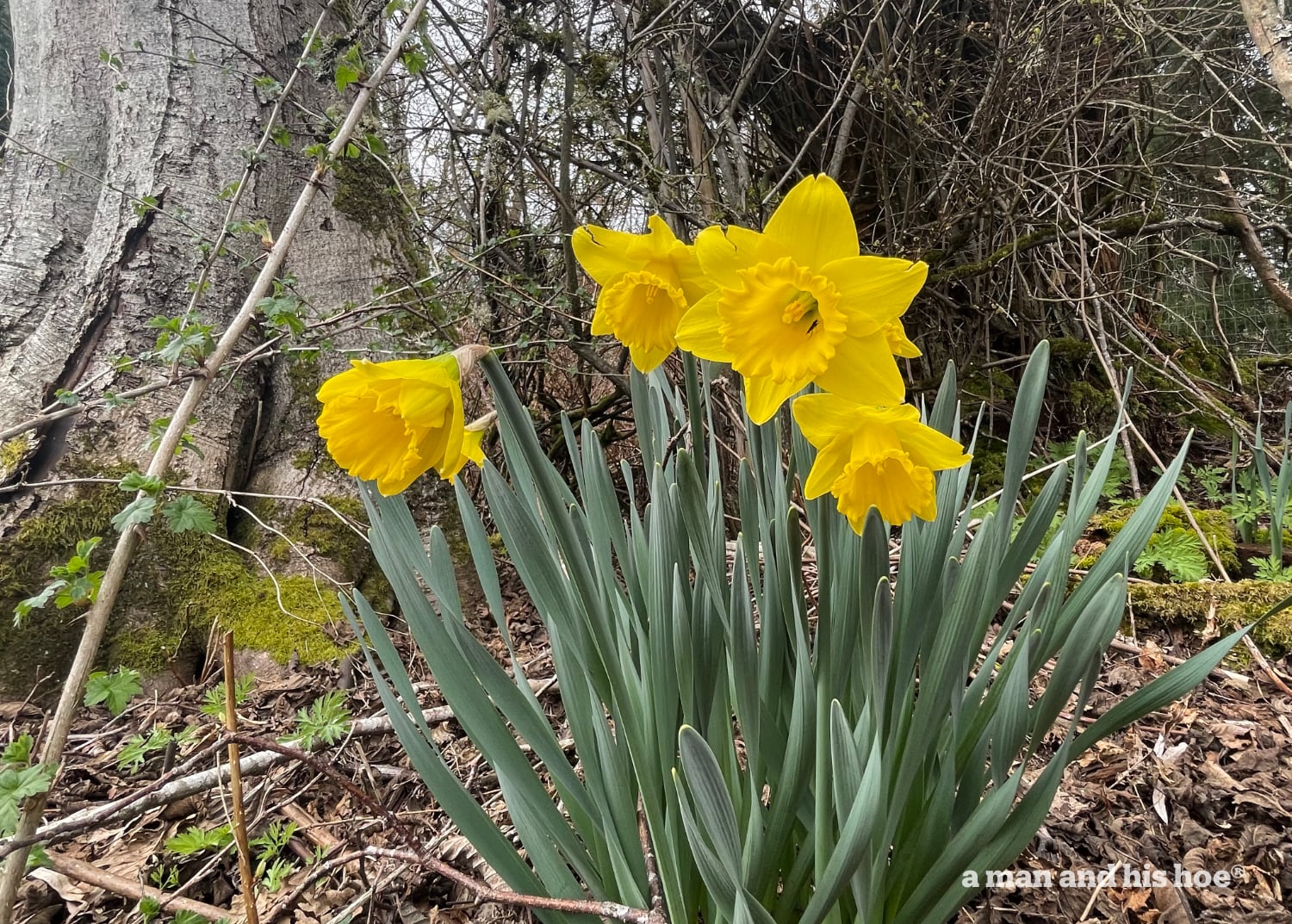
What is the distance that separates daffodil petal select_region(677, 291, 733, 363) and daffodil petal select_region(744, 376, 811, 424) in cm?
4

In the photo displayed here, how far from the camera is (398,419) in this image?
2.33 ft

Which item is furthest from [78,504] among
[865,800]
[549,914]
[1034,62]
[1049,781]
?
[1034,62]

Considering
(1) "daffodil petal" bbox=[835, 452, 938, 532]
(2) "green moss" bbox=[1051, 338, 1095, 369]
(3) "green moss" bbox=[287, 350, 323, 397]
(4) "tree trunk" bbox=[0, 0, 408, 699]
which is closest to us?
(1) "daffodil petal" bbox=[835, 452, 938, 532]

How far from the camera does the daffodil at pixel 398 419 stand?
2.21ft

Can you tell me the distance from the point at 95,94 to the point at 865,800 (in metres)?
3.05

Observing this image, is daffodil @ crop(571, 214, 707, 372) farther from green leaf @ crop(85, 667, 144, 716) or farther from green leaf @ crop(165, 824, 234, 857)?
green leaf @ crop(165, 824, 234, 857)

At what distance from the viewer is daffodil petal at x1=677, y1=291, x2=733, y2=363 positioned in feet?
2.28

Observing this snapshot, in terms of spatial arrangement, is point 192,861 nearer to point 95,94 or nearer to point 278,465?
point 278,465

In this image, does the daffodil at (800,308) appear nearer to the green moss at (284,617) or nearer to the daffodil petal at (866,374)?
the daffodil petal at (866,374)

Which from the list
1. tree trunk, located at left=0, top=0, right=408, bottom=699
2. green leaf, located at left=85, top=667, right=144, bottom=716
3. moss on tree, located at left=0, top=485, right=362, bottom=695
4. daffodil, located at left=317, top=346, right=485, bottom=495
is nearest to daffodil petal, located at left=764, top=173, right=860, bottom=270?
daffodil, located at left=317, top=346, right=485, bottom=495

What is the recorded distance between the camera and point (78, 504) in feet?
5.76

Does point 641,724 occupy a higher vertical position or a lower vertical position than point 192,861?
higher

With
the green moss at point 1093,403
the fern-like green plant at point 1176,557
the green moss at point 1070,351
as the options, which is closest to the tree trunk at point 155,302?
the fern-like green plant at point 1176,557

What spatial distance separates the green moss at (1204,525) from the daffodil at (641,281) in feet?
5.91
